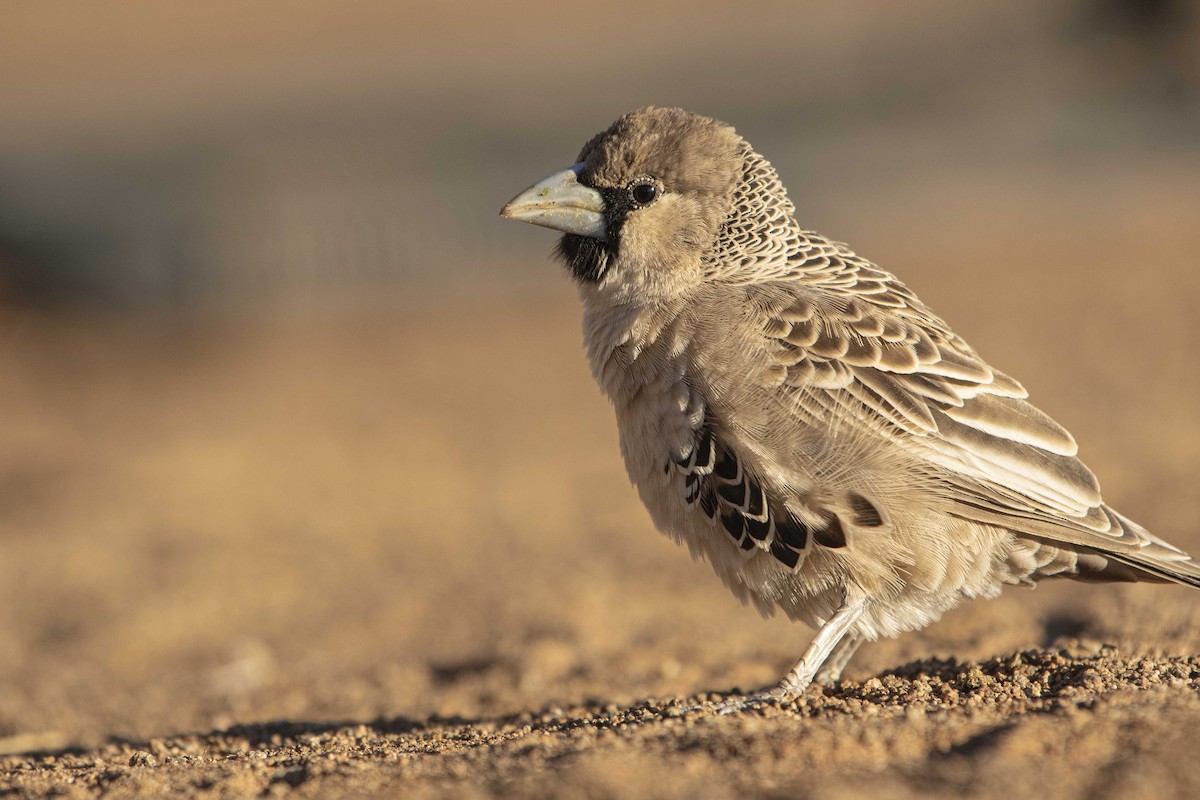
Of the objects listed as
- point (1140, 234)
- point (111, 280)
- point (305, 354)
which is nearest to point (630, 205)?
point (305, 354)

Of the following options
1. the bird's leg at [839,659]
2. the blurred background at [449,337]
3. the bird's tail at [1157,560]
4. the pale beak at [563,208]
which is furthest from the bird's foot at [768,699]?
the pale beak at [563,208]

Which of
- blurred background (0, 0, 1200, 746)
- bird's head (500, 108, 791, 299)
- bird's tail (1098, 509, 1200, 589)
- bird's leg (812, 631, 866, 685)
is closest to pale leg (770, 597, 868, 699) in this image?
bird's leg (812, 631, 866, 685)

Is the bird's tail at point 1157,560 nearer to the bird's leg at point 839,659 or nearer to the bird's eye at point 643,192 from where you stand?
the bird's leg at point 839,659

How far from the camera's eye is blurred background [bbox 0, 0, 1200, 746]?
8.55 metres

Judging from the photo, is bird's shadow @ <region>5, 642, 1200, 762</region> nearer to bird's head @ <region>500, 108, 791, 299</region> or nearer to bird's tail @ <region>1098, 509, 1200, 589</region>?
bird's tail @ <region>1098, 509, 1200, 589</region>

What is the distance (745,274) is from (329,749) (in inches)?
110

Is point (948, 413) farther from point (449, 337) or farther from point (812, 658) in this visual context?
point (449, 337)

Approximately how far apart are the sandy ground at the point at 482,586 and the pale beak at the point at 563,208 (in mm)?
2291

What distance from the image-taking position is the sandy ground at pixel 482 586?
4.12 m

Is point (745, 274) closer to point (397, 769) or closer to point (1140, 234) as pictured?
point (397, 769)

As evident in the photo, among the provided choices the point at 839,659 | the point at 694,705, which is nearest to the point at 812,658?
the point at 694,705

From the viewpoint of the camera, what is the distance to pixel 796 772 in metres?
3.85

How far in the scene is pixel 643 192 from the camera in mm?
6078

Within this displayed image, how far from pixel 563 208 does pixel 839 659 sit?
8.27ft
